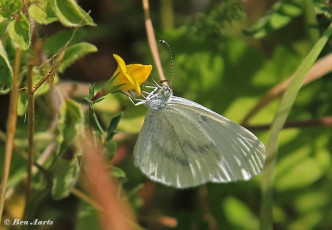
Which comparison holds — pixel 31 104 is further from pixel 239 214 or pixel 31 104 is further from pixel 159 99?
pixel 239 214

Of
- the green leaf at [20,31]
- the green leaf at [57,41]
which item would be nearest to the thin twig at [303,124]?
the green leaf at [57,41]

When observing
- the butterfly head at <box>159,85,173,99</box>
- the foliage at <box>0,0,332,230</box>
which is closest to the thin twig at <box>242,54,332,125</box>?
the foliage at <box>0,0,332,230</box>

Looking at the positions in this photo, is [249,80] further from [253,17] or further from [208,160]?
[208,160]

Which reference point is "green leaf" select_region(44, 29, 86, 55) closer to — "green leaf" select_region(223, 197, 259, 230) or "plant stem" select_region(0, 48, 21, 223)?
"plant stem" select_region(0, 48, 21, 223)

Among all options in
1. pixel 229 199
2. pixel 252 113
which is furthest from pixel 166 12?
pixel 229 199

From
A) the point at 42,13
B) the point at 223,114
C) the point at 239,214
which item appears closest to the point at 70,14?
the point at 42,13

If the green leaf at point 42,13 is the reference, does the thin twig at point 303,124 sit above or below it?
below

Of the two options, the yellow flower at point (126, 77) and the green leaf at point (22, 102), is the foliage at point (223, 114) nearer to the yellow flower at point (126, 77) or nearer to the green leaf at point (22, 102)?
the green leaf at point (22, 102)
